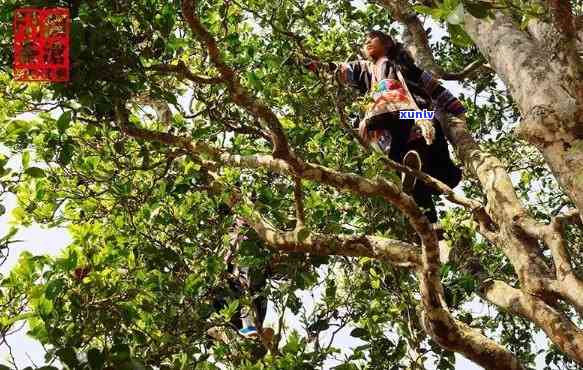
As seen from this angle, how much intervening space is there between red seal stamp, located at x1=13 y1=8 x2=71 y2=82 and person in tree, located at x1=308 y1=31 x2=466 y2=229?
8.24ft

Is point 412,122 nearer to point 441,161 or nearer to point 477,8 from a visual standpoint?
point 441,161

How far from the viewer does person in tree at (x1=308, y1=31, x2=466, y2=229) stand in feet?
18.0

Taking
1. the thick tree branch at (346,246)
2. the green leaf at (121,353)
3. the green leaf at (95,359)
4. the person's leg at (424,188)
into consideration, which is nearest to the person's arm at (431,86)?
the person's leg at (424,188)

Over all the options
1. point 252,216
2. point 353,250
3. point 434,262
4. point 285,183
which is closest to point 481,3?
point 434,262

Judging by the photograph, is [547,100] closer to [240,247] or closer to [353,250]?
[353,250]

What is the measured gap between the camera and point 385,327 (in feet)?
17.9

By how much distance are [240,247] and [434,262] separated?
5.32 ft

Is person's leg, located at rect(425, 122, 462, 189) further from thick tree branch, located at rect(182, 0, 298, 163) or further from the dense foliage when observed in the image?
thick tree branch, located at rect(182, 0, 298, 163)

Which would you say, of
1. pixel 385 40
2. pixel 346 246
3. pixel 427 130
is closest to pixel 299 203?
pixel 346 246

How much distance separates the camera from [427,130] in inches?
195

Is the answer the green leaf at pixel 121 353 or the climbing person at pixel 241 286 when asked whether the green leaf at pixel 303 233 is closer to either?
the climbing person at pixel 241 286

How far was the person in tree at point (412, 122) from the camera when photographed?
5.50m

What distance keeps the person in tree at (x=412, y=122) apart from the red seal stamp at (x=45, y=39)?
2513 mm

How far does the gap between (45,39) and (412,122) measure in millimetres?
3250
